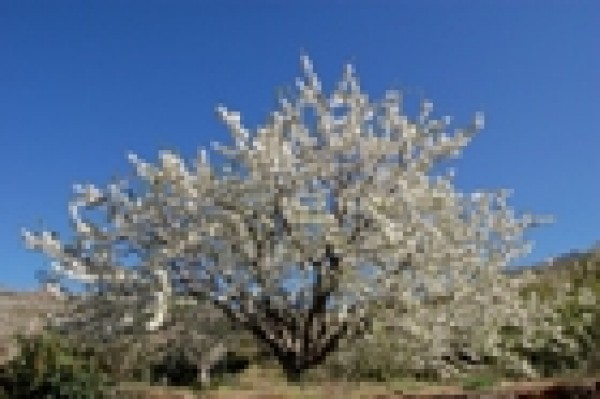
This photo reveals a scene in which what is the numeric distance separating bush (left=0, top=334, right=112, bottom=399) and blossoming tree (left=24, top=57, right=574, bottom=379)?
531 centimetres

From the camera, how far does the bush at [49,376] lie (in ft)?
55.5

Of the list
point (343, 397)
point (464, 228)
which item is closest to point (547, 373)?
point (464, 228)

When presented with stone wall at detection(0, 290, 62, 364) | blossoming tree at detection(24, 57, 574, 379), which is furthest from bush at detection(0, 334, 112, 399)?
stone wall at detection(0, 290, 62, 364)

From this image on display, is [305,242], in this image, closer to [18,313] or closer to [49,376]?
[49,376]

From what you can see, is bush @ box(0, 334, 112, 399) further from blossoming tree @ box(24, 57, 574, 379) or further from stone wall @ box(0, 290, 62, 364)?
stone wall @ box(0, 290, 62, 364)

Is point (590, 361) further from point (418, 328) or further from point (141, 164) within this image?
point (141, 164)

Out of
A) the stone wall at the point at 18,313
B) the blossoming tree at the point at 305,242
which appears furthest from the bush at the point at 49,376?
the stone wall at the point at 18,313

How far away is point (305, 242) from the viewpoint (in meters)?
23.5

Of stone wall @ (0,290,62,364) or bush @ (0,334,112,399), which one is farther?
stone wall @ (0,290,62,364)

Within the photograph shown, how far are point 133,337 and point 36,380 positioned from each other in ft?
22.1

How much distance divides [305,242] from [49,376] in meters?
7.77

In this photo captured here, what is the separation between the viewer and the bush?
16.9 m

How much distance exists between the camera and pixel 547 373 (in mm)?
27875

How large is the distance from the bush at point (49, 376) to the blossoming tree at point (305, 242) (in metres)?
5.31
